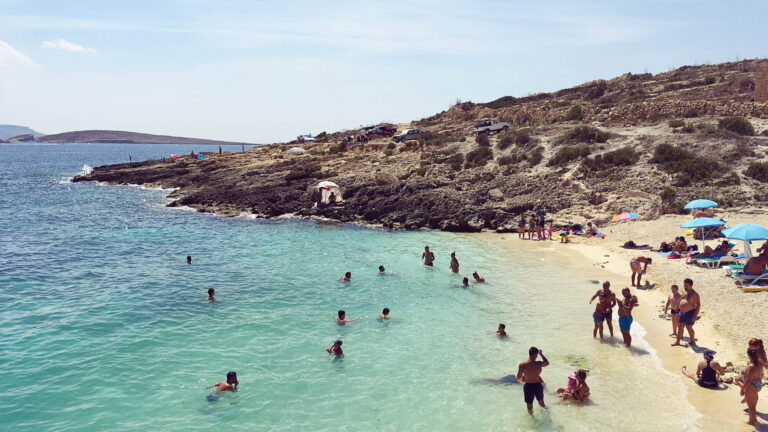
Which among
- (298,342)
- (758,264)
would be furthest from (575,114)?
(298,342)

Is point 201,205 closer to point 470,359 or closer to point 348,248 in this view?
point 348,248

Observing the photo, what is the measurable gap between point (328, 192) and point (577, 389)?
2719 cm

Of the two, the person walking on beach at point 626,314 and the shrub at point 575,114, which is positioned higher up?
the shrub at point 575,114

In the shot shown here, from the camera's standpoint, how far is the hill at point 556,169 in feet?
88.2

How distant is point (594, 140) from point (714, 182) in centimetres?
954

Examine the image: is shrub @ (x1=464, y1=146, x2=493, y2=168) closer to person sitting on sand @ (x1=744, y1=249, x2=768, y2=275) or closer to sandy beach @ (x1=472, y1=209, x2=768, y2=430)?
sandy beach @ (x1=472, y1=209, x2=768, y2=430)

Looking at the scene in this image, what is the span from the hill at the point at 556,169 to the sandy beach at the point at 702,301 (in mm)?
3665

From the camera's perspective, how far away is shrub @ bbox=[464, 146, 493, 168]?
3731 centimetres

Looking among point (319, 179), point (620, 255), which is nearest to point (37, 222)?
point (319, 179)

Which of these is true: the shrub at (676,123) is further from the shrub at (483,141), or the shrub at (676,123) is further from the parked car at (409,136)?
the parked car at (409,136)

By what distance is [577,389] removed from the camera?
942 centimetres

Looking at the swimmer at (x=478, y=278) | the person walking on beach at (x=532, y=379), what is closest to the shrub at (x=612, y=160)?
the swimmer at (x=478, y=278)

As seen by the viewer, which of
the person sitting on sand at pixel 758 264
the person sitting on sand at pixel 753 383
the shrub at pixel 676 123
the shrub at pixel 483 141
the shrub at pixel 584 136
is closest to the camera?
the person sitting on sand at pixel 753 383

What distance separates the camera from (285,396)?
9.90 m
